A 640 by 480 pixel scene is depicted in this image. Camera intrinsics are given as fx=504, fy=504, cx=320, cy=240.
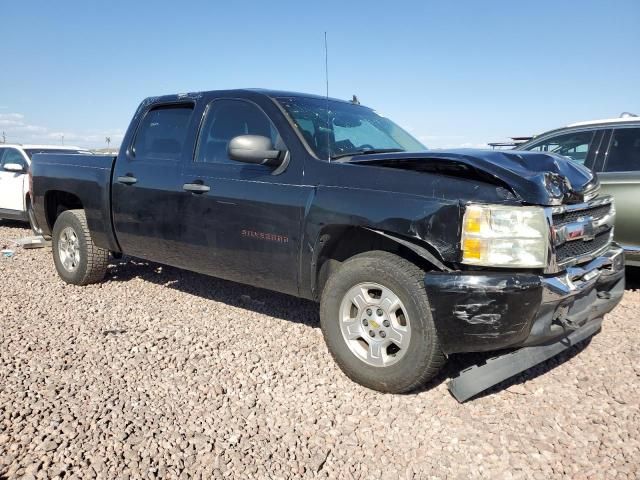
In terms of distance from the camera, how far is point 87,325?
4.25 meters

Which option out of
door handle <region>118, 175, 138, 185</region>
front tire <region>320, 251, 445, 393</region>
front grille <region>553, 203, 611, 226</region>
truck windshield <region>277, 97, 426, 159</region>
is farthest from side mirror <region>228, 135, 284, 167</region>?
front grille <region>553, 203, 611, 226</region>

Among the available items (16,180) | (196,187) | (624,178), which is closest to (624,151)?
(624,178)

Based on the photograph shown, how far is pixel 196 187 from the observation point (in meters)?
4.00

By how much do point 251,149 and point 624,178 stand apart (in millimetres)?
3704

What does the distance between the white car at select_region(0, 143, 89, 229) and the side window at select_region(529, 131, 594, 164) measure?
8.28 m

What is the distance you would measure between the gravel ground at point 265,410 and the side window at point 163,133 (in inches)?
58.5

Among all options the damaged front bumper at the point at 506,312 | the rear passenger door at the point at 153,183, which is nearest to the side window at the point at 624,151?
the damaged front bumper at the point at 506,312

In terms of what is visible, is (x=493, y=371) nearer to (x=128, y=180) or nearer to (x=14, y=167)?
(x=128, y=180)

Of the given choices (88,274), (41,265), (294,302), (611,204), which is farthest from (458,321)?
(41,265)

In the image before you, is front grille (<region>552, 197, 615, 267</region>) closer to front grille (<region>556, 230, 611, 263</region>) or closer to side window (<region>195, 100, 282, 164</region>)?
front grille (<region>556, 230, 611, 263</region>)

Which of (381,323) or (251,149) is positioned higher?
(251,149)

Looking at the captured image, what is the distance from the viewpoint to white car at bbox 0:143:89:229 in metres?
9.02

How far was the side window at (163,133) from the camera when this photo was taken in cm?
441

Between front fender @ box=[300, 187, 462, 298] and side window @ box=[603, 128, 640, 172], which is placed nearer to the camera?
front fender @ box=[300, 187, 462, 298]
